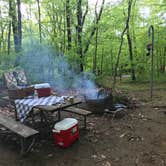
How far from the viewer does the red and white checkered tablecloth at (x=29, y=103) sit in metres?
3.59

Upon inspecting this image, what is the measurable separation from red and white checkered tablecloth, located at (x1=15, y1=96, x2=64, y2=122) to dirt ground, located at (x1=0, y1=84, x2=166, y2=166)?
1.43ft

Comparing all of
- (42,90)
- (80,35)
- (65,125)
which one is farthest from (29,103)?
(80,35)

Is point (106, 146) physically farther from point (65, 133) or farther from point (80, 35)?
point (80, 35)

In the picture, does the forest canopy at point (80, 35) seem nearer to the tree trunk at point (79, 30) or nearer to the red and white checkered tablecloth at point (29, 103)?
the tree trunk at point (79, 30)

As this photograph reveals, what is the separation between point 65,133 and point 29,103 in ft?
2.60

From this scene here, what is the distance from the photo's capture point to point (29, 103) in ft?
11.9

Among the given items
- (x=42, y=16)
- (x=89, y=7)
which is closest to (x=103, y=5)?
(x=89, y=7)

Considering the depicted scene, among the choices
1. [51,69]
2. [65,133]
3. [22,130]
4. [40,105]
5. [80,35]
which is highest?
[80,35]

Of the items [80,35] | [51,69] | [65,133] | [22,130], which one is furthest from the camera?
[80,35]

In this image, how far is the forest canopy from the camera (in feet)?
24.8

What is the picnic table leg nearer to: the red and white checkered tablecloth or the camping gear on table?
the red and white checkered tablecloth

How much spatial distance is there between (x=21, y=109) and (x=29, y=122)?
0.77 m

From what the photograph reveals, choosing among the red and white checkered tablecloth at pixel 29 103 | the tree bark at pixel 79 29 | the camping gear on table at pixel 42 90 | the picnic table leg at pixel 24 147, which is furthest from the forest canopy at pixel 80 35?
the picnic table leg at pixel 24 147

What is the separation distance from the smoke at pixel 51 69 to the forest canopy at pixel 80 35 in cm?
3
